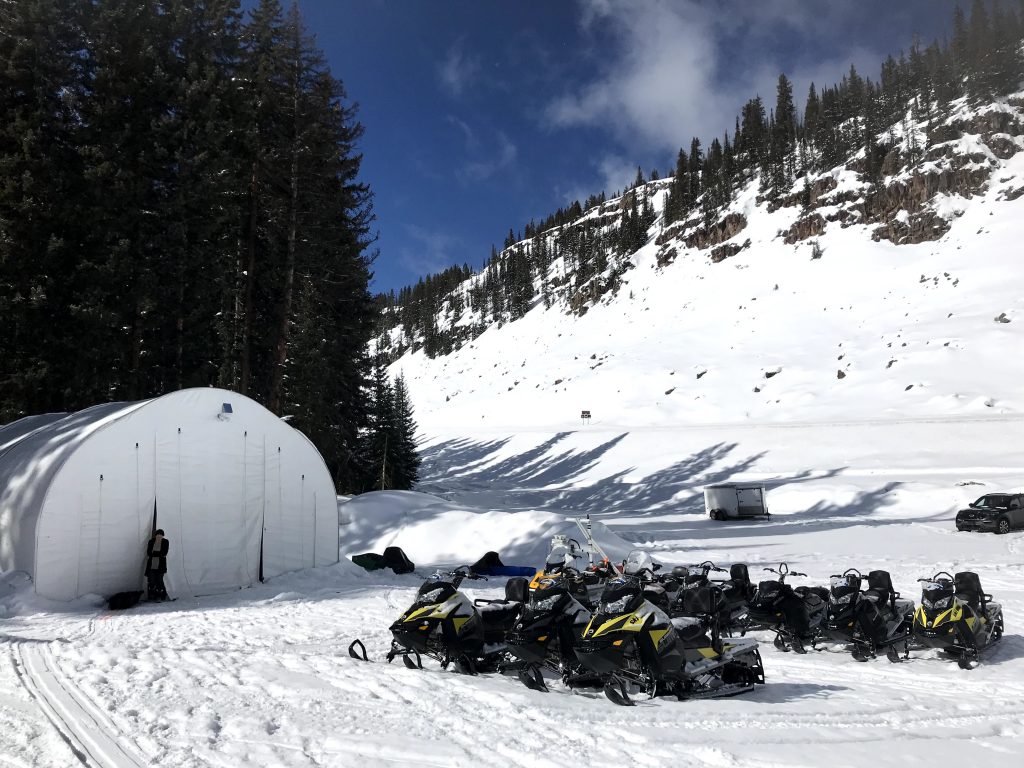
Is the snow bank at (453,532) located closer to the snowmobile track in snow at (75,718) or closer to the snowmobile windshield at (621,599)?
the snowmobile windshield at (621,599)

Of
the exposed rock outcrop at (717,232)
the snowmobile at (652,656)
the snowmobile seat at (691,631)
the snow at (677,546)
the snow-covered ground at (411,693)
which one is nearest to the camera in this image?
the snow-covered ground at (411,693)

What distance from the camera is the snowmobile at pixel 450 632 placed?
7551 millimetres

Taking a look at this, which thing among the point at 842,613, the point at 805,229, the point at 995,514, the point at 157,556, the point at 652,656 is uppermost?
the point at 805,229

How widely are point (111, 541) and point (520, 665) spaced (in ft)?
30.9

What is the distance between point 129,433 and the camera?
12672 mm

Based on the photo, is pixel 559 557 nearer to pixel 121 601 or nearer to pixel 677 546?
pixel 121 601

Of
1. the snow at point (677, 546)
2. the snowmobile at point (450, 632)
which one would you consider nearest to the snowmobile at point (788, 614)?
the snow at point (677, 546)

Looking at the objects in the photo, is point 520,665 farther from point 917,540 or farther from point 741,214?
point 741,214

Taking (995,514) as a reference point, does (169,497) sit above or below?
above

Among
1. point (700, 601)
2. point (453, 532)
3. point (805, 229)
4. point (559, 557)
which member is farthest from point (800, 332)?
point (700, 601)

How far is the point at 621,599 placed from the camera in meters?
6.85

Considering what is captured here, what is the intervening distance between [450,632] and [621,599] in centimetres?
221

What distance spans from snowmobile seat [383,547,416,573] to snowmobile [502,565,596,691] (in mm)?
8202

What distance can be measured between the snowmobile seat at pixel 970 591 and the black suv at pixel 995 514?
49.3 ft
